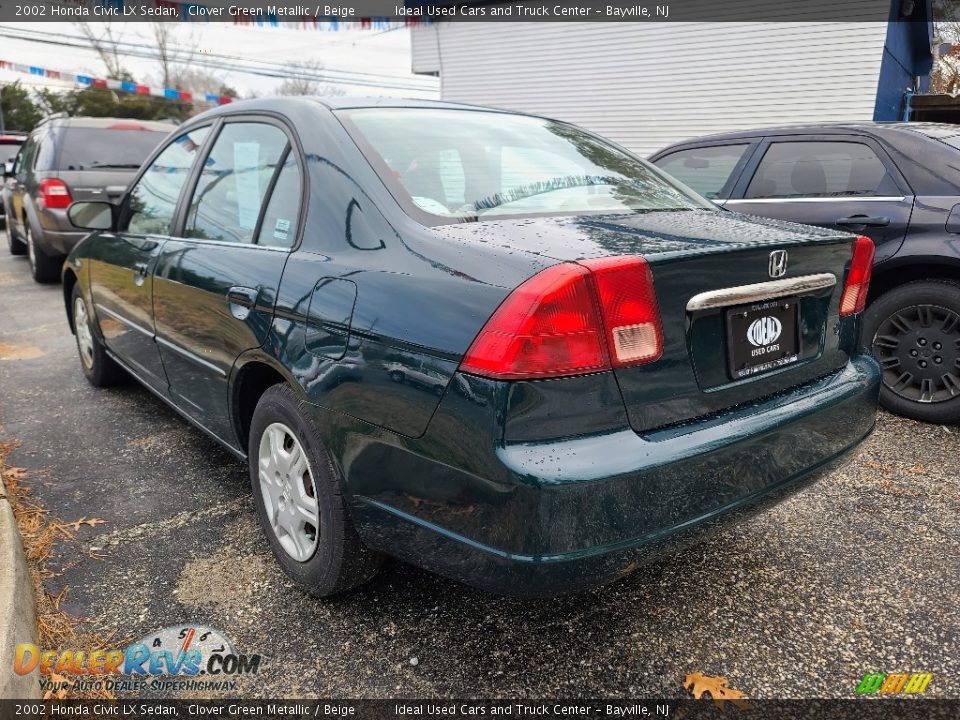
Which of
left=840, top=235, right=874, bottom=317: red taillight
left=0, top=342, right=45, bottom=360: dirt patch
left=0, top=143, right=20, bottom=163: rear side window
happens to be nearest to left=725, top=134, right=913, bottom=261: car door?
left=840, top=235, right=874, bottom=317: red taillight

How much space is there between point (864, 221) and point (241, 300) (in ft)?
11.3

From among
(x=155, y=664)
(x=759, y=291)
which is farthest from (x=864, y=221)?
(x=155, y=664)

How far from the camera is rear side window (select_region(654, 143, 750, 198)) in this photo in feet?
15.7

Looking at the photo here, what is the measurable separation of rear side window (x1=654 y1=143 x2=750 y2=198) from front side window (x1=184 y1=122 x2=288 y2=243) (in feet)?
9.91

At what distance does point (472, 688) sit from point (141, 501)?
1841 millimetres

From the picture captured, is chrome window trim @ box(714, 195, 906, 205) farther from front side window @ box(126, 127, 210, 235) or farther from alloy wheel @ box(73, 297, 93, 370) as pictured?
alloy wheel @ box(73, 297, 93, 370)

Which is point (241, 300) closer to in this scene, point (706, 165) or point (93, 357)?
point (93, 357)

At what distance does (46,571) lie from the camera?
8.01 ft

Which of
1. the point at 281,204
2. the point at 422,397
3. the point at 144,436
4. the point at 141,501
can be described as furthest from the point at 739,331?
the point at 144,436

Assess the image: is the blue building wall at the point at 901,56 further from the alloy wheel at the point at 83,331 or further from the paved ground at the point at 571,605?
the alloy wheel at the point at 83,331

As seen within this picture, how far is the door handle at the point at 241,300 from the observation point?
2.29 m

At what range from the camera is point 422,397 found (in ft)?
5.46

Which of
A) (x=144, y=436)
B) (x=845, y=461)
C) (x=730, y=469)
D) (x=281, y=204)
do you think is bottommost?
(x=144, y=436)

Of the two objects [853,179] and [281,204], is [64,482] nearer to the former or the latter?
[281,204]
